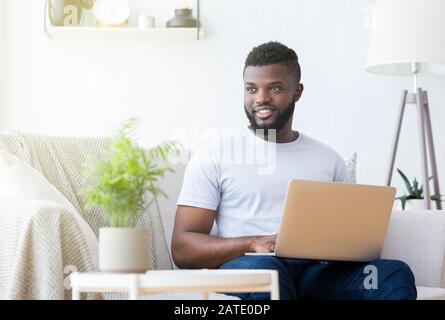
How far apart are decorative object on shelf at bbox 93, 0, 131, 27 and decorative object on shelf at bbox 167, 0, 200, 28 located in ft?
0.69

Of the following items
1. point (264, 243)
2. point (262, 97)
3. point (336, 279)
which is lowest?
point (336, 279)

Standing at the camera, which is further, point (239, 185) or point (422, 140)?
point (422, 140)

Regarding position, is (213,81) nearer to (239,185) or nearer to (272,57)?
(272,57)

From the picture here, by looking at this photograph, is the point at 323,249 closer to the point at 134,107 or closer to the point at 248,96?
the point at 248,96

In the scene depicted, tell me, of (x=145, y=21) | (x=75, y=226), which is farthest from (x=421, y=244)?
(x=145, y=21)

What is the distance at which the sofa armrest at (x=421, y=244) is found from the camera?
2.49 meters

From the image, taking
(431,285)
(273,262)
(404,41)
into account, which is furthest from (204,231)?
(404,41)

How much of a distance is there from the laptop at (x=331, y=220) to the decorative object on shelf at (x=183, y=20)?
1.88 meters

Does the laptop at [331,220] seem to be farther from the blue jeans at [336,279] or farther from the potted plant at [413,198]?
the potted plant at [413,198]

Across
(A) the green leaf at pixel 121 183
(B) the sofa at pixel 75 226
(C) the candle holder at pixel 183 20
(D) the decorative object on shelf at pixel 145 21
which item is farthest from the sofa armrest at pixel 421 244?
(D) the decorative object on shelf at pixel 145 21

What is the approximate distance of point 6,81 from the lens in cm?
387

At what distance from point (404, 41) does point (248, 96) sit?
135 cm

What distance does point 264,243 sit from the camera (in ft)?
7.04

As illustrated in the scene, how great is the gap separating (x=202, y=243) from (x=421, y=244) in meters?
0.71
